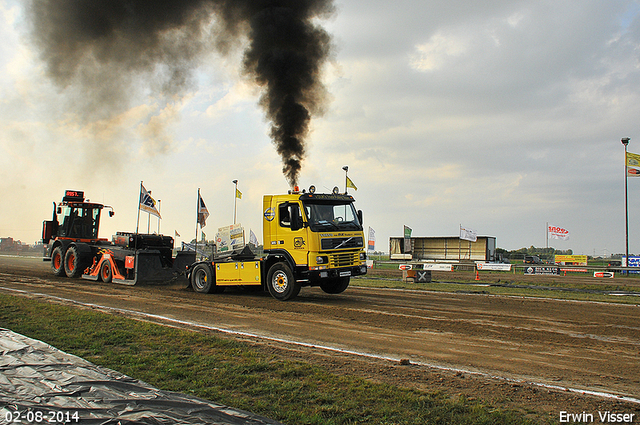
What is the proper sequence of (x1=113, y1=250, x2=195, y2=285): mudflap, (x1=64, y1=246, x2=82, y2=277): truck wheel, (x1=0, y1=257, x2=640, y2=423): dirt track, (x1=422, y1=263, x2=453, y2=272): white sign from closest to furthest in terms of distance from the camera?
(x1=0, y1=257, x2=640, y2=423): dirt track, (x1=113, y1=250, x2=195, y2=285): mudflap, (x1=64, y1=246, x2=82, y2=277): truck wheel, (x1=422, y1=263, x2=453, y2=272): white sign

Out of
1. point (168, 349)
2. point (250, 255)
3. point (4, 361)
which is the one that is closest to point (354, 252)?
point (250, 255)

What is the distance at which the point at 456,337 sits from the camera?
25.1 feet

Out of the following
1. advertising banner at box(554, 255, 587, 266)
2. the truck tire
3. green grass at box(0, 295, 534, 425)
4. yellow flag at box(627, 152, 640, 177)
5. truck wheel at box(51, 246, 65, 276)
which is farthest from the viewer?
advertising banner at box(554, 255, 587, 266)

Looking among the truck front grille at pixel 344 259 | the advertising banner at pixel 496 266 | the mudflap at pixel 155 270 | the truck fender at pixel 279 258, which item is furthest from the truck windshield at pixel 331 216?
the advertising banner at pixel 496 266

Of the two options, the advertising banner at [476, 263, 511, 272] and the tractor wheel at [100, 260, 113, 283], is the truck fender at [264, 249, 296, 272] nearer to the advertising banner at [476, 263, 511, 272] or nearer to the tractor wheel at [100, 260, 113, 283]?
the tractor wheel at [100, 260, 113, 283]

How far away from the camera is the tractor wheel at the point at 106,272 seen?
1736 cm

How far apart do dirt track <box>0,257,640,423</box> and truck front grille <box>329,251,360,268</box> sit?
3.95ft

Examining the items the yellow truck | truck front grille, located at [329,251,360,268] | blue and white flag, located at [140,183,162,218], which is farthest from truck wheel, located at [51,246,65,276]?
truck front grille, located at [329,251,360,268]

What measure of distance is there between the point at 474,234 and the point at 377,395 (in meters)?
41.5

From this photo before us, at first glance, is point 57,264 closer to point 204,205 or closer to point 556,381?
point 204,205

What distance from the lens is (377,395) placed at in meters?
4.32

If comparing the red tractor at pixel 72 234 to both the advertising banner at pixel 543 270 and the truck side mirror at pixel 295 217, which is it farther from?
the advertising banner at pixel 543 270

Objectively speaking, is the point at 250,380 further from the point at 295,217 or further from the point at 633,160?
the point at 633,160

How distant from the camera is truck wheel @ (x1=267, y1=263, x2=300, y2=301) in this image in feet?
40.2
